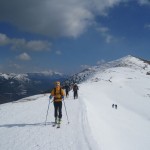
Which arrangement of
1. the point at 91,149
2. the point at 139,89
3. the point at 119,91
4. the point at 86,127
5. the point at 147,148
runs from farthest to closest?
the point at 139,89, the point at 119,91, the point at 147,148, the point at 86,127, the point at 91,149

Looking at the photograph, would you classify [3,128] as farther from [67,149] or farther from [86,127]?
[67,149]

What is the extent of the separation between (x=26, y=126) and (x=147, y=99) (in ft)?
211

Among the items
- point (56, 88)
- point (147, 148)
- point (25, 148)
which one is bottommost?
point (147, 148)

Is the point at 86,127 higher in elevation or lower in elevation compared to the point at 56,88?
lower

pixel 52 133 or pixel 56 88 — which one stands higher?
pixel 56 88

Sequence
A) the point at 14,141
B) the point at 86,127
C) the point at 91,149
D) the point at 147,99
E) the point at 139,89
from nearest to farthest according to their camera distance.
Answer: the point at 91,149 < the point at 14,141 < the point at 86,127 < the point at 147,99 < the point at 139,89

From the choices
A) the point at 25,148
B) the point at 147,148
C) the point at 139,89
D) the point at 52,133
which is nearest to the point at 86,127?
the point at 52,133

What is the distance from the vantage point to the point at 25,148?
12883 mm

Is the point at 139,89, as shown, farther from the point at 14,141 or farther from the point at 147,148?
the point at 14,141

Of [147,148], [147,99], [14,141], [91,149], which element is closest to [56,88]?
[14,141]

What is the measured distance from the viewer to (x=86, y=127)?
17.0 m

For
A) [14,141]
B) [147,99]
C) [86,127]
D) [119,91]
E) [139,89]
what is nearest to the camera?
[14,141]

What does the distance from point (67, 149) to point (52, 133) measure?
317 cm

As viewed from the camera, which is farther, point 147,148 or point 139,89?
point 139,89
